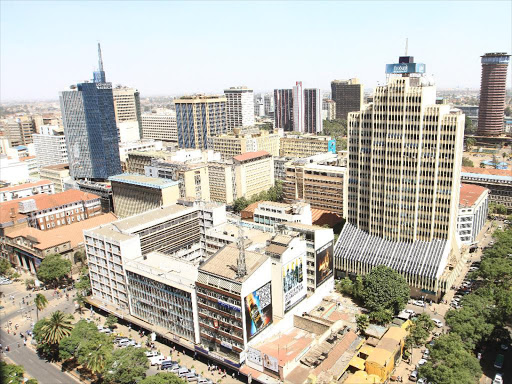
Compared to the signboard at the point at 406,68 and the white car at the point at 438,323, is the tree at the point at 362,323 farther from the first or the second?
the signboard at the point at 406,68

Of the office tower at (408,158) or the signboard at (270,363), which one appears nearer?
the signboard at (270,363)

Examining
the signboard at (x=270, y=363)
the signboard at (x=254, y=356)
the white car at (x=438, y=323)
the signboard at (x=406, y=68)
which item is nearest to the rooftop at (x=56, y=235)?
the signboard at (x=254, y=356)

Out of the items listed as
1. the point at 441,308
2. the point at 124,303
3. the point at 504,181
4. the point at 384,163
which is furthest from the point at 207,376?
the point at 504,181

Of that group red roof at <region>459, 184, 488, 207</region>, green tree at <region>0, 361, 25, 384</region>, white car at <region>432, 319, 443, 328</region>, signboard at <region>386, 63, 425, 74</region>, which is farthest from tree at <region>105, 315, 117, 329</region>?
red roof at <region>459, 184, 488, 207</region>

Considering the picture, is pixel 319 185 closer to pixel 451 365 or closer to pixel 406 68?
pixel 406 68

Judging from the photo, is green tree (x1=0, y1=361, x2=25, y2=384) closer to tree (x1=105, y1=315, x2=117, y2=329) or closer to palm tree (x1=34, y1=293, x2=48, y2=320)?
tree (x1=105, y1=315, x2=117, y2=329)

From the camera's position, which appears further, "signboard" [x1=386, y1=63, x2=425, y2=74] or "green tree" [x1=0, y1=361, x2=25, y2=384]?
"signboard" [x1=386, y1=63, x2=425, y2=74]
